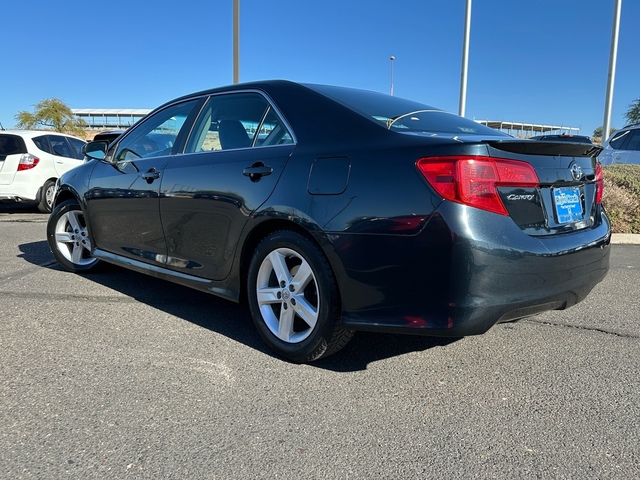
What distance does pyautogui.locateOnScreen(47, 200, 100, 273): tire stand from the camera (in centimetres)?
503

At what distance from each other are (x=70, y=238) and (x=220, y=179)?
8.26 feet

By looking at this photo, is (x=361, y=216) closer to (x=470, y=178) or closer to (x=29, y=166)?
(x=470, y=178)

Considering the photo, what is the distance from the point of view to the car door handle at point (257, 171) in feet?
10.1

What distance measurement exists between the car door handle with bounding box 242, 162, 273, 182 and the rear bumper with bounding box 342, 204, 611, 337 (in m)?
0.95

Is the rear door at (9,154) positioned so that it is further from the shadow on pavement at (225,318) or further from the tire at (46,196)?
the shadow on pavement at (225,318)

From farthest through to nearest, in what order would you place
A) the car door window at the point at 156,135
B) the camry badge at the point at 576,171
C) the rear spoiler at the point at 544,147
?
the car door window at the point at 156,135
the camry badge at the point at 576,171
the rear spoiler at the point at 544,147

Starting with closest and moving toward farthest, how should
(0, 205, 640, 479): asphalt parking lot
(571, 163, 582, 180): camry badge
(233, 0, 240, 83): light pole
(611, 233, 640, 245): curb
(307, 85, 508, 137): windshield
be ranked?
(0, 205, 640, 479): asphalt parking lot → (571, 163, 582, 180): camry badge → (307, 85, 508, 137): windshield → (611, 233, 640, 245): curb → (233, 0, 240, 83): light pole

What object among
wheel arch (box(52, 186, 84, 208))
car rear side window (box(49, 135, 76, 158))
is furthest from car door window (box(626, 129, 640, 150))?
car rear side window (box(49, 135, 76, 158))

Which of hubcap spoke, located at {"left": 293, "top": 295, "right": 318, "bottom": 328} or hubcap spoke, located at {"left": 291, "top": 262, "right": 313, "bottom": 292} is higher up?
hubcap spoke, located at {"left": 291, "top": 262, "right": 313, "bottom": 292}

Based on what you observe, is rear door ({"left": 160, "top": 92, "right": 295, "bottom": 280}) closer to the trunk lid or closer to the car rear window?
the trunk lid

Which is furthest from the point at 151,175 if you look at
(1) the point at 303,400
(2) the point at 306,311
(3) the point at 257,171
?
(1) the point at 303,400

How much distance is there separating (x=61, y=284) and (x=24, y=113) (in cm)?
3493

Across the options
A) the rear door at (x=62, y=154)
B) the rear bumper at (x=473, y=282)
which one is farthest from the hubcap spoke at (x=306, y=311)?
the rear door at (x=62, y=154)

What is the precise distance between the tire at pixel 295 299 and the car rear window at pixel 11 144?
8.44 metres
